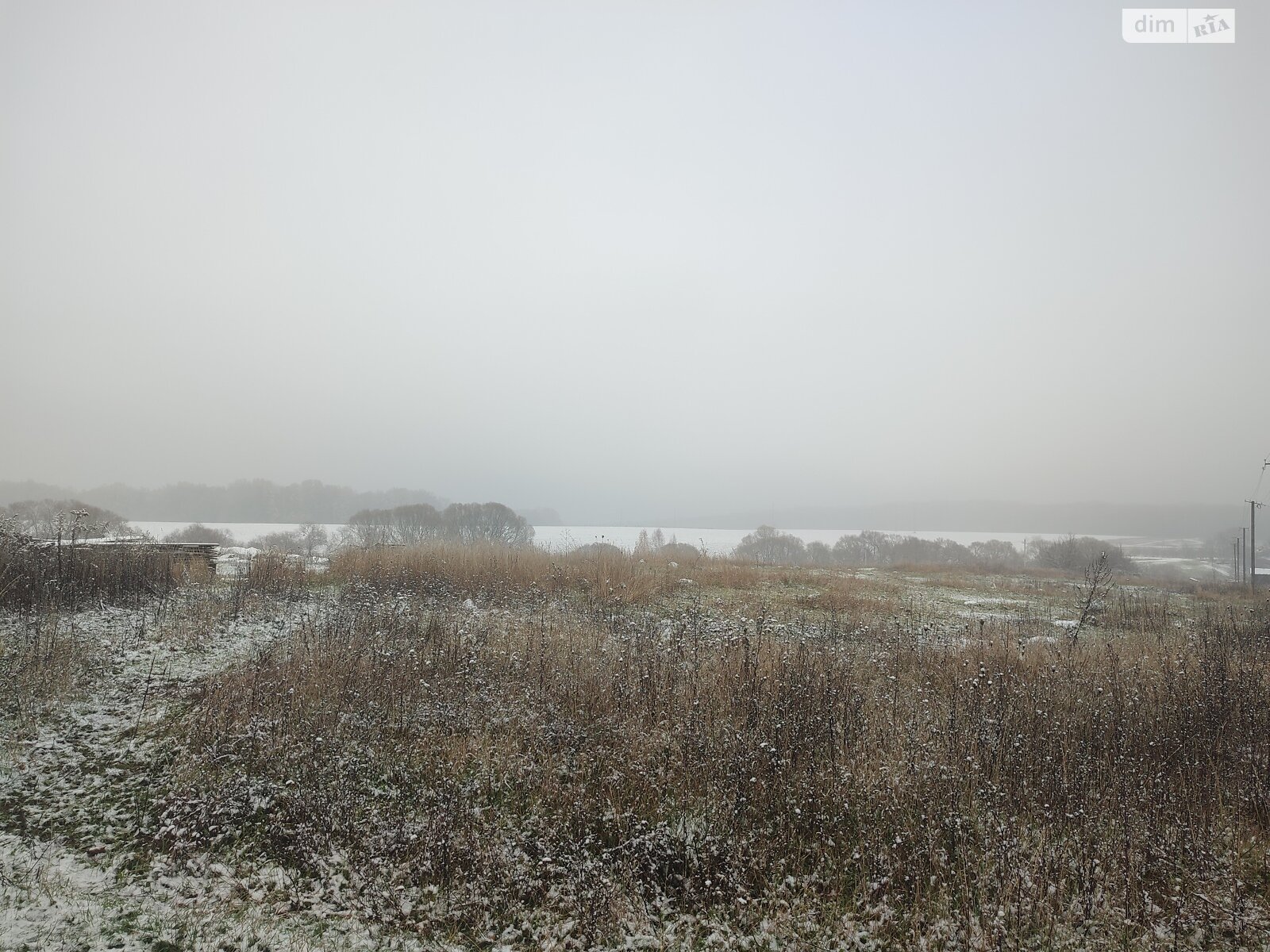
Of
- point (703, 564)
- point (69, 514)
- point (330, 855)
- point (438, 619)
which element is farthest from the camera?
point (703, 564)

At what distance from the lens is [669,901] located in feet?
12.7

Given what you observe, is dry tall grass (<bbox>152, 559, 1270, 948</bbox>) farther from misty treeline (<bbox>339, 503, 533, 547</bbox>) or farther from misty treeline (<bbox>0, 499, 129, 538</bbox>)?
misty treeline (<bbox>339, 503, 533, 547</bbox>)

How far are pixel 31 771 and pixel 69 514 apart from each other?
10641 millimetres

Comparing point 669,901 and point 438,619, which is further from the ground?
point 438,619

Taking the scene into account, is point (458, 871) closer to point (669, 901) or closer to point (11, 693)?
point (669, 901)

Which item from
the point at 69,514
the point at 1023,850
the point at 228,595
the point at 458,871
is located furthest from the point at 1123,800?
the point at 69,514

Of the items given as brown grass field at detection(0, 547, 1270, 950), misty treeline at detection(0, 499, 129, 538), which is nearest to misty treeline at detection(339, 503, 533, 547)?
misty treeline at detection(0, 499, 129, 538)

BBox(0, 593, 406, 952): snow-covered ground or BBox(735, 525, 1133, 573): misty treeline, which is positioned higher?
BBox(0, 593, 406, 952): snow-covered ground

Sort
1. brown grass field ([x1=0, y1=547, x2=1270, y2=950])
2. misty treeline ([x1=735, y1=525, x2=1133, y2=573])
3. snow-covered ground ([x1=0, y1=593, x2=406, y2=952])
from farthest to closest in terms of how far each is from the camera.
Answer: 1. misty treeline ([x1=735, y1=525, x2=1133, y2=573])
2. brown grass field ([x1=0, y1=547, x2=1270, y2=950])
3. snow-covered ground ([x1=0, y1=593, x2=406, y2=952])

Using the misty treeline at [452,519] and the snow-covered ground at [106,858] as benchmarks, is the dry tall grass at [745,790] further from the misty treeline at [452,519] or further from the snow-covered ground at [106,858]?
the misty treeline at [452,519]

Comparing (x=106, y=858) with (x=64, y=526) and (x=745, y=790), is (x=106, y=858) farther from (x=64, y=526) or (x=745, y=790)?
(x=64, y=526)

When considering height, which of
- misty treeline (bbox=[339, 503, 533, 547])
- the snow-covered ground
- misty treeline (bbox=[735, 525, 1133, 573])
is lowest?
misty treeline (bbox=[735, 525, 1133, 573])

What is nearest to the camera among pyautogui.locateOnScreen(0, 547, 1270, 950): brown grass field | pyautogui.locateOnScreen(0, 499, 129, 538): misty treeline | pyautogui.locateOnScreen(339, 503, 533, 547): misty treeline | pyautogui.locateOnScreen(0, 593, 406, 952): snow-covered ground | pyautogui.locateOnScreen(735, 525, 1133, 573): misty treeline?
pyautogui.locateOnScreen(0, 593, 406, 952): snow-covered ground

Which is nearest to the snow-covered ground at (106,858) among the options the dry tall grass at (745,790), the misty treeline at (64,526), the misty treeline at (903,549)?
the dry tall grass at (745,790)
